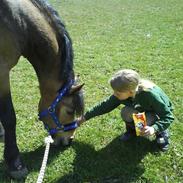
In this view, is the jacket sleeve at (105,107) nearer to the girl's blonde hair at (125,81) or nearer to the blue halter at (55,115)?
the blue halter at (55,115)

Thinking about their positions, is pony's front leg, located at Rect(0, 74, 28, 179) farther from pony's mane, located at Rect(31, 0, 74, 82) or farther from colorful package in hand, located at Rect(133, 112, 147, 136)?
colorful package in hand, located at Rect(133, 112, 147, 136)

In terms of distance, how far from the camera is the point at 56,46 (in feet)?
13.8

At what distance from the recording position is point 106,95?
653 centimetres

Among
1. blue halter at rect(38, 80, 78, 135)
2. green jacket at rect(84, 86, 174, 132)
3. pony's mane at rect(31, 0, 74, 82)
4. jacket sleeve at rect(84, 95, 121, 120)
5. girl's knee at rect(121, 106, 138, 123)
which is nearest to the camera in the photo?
pony's mane at rect(31, 0, 74, 82)

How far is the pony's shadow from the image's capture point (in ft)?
14.3

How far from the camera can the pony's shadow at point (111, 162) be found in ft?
14.3

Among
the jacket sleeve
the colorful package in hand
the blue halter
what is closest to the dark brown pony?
the blue halter

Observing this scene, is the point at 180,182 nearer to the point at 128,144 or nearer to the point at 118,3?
the point at 128,144

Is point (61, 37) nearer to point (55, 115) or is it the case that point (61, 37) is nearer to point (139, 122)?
point (55, 115)

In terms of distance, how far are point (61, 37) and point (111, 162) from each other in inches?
63.1

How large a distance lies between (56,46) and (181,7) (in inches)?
499

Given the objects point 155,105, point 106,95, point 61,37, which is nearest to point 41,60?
point 61,37

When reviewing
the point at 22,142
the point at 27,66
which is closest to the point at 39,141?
the point at 22,142

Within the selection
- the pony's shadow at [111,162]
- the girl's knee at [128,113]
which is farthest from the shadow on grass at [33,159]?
the girl's knee at [128,113]
